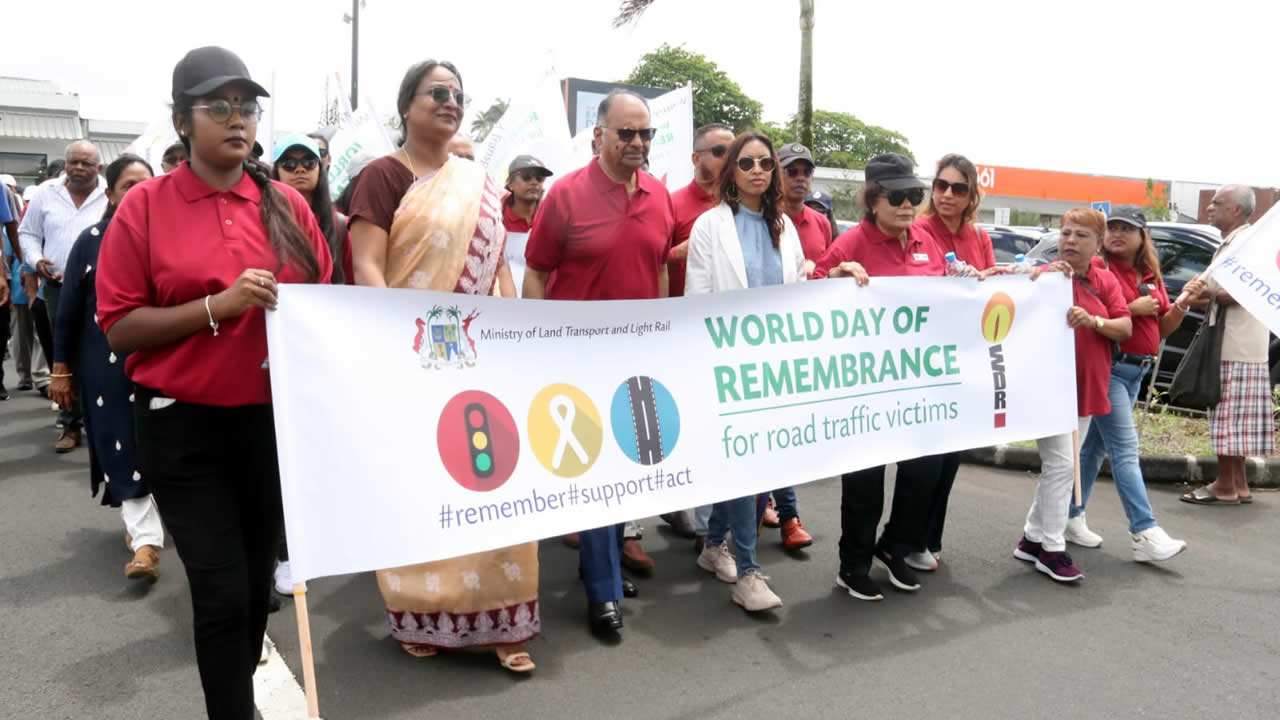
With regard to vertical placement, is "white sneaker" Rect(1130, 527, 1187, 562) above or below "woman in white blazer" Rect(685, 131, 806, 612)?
below

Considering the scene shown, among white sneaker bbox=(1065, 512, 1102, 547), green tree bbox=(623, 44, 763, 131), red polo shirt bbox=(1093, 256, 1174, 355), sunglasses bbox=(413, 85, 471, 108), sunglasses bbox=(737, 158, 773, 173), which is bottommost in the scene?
white sneaker bbox=(1065, 512, 1102, 547)

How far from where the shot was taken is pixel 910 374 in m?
4.37

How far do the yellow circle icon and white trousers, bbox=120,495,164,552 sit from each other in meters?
2.35

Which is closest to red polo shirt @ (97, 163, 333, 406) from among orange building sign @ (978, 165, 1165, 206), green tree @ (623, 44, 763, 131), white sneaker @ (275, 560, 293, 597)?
white sneaker @ (275, 560, 293, 597)

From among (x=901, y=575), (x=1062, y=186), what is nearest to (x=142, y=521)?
(x=901, y=575)

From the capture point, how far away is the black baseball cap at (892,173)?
13.9 feet

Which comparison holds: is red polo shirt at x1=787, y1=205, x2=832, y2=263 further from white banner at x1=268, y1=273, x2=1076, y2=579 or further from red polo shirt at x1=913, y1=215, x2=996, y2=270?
white banner at x1=268, y1=273, x2=1076, y2=579

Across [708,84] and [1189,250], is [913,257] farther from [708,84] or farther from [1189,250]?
[708,84]

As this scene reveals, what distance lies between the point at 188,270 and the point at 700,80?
51.0m

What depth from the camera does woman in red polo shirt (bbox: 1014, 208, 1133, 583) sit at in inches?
184

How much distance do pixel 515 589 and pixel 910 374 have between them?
78.6 inches

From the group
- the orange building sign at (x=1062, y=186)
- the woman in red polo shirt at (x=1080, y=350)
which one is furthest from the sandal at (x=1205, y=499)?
the orange building sign at (x=1062, y=186)

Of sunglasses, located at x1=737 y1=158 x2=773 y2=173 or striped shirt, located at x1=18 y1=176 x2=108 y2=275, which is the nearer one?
sunglasses, located at x1=737 y1=158 x2=773 y2=173

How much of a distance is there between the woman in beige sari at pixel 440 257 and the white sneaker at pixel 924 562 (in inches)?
82.6
